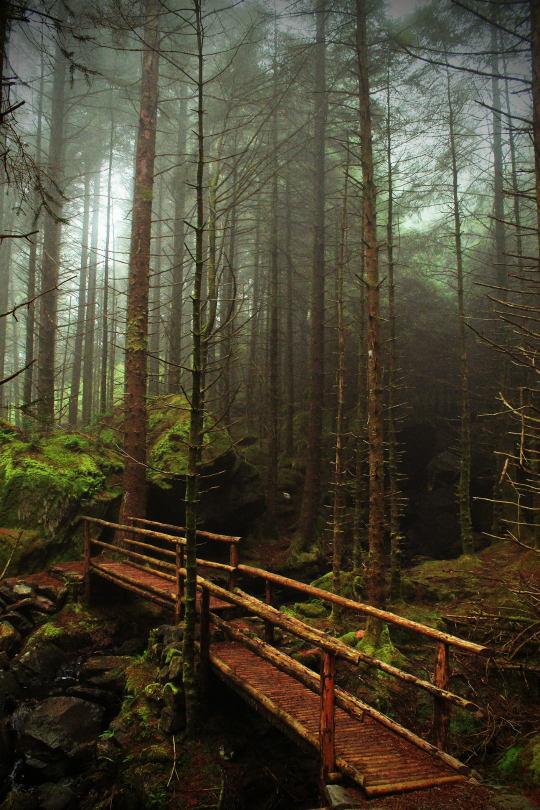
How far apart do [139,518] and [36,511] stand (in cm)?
211

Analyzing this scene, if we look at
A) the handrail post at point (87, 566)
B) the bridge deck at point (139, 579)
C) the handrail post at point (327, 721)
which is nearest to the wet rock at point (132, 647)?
the bridge deck at point (139, 579)

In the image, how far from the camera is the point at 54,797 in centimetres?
445

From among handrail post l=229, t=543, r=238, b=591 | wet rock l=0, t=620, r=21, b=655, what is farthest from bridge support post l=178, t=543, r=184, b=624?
wet rock l=0, t=620, r=21, b=655

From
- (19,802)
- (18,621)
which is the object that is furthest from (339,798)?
(18,621)

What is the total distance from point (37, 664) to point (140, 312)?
6.98 meters

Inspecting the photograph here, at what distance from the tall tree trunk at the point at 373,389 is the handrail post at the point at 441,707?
3609 millimetres

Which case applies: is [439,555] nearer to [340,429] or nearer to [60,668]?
[340,429]

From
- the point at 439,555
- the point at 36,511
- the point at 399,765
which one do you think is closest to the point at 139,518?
the point at 36,511

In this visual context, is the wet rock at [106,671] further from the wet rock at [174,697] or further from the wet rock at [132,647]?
the wet rock at [174,697]

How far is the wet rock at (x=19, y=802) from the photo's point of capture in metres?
4.24

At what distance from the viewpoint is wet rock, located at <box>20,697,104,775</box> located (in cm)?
500

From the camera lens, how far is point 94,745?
5188 millimetres

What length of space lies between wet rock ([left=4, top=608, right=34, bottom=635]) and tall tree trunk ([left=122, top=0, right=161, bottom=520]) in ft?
9.09

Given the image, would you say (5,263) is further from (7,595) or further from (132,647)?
(132,647)
